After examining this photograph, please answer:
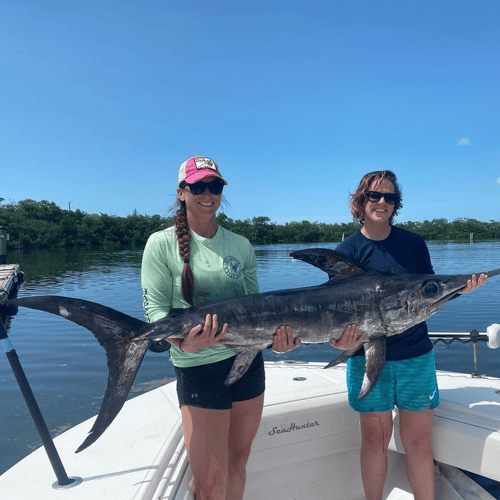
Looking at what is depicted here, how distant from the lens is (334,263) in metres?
2.55

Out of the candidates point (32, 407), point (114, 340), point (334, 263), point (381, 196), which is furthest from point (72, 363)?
point (381, 196)

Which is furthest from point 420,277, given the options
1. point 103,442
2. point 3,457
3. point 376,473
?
point 3,457

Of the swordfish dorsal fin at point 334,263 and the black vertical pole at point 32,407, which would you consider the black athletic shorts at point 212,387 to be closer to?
the black vertical pole at point 32,407

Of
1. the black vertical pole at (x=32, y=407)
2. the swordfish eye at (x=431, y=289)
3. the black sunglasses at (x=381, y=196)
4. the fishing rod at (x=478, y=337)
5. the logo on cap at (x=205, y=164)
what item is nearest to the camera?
the black vertical pole at (x=32, y=407)

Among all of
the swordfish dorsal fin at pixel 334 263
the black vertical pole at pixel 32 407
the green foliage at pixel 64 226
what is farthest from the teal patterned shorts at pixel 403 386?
the green foliage at pixel 64 226

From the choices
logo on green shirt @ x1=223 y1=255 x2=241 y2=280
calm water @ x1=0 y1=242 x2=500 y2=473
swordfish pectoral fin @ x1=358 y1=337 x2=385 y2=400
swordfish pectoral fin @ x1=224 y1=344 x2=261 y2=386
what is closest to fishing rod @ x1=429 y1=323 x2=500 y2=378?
swordfish pectoral fin @ x1=358 y1=337 x2=385 y2=400

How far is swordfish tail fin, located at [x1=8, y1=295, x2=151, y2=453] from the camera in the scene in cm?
193

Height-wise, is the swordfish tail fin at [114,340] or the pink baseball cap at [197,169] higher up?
the pink baseball cap at [197,169]

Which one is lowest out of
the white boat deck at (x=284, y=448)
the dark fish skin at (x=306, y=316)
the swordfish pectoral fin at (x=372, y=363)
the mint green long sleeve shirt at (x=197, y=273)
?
the white boat deck at (x=284, y=448)

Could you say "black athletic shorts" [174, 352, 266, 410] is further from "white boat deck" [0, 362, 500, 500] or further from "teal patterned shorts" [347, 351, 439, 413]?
"teal patterned shorts" [347, 351, 439, 413]

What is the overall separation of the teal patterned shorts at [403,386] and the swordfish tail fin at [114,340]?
4.34ft

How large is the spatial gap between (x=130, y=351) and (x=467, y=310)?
48.5 ft

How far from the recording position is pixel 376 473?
8.52ft

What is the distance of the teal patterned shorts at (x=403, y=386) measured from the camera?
2480 millimetres
